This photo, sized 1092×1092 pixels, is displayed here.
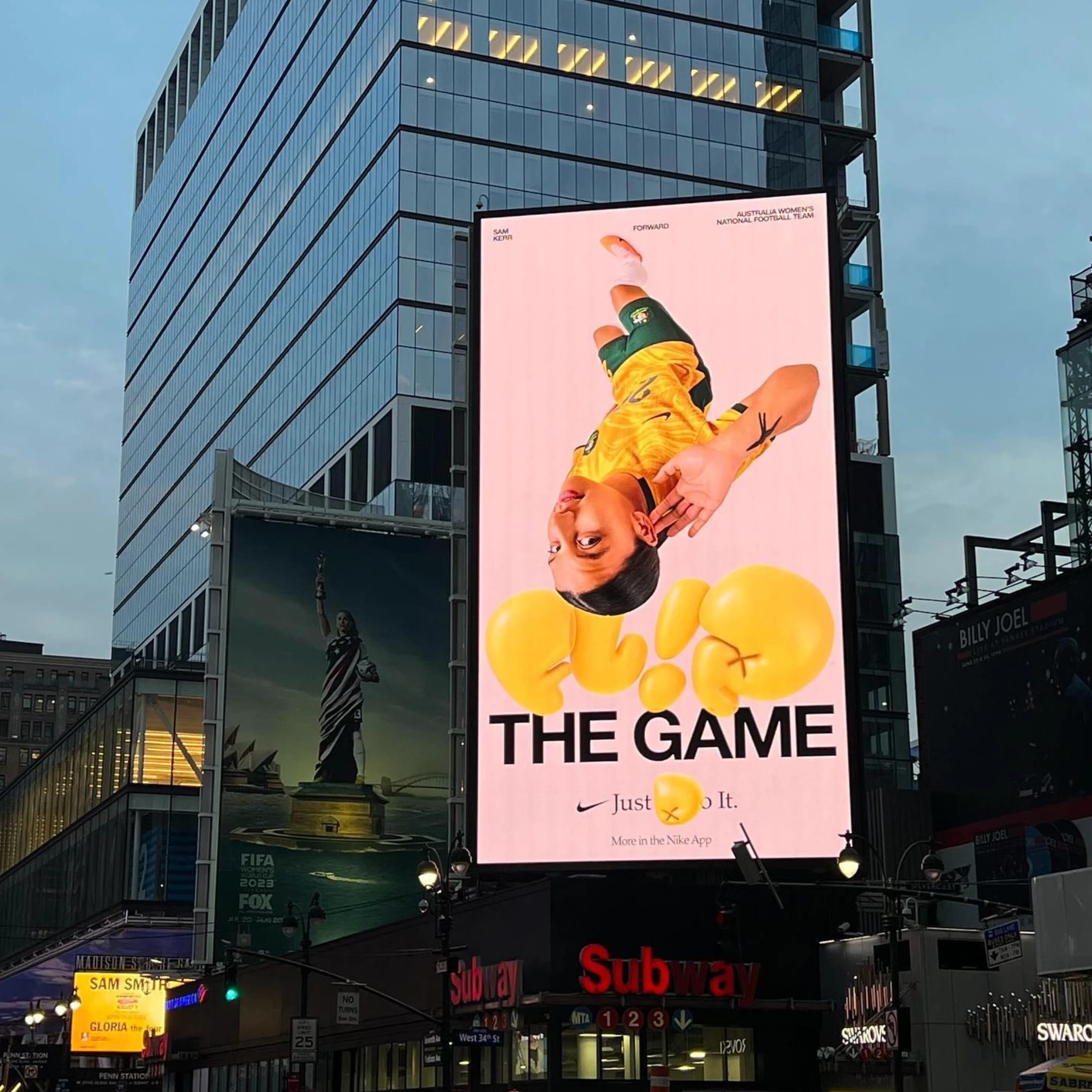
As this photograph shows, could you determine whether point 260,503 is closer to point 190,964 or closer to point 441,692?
point 441,692

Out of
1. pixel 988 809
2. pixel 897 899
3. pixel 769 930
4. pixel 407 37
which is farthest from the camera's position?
pixel 407 37

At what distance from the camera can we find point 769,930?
46312 mm

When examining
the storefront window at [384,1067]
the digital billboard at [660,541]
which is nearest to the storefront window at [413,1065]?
the storefront window at [384,1067]

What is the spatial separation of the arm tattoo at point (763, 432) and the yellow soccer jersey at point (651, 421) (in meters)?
0.14

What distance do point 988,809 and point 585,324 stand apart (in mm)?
33426

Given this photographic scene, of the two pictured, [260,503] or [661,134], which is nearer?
[260,503]

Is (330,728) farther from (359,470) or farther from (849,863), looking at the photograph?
(359,470)

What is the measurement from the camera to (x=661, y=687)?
50.1m

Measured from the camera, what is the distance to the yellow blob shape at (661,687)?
50.0 metres

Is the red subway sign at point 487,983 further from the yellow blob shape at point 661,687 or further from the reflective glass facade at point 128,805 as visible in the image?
the reflective glass facade at point 128,805

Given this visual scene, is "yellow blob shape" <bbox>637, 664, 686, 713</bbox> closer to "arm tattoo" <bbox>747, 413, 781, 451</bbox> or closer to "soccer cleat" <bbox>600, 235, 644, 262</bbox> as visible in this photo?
"arm tattoo" <bbox>747, 413, 781, 451</bbox>

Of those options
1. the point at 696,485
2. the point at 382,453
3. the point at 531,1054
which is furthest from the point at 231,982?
the point at 382,453

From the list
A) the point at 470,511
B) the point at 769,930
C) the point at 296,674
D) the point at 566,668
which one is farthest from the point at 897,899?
the point at 296,674

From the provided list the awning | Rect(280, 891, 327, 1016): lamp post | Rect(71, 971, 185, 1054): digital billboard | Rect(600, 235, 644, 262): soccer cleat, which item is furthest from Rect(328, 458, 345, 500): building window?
the awning
